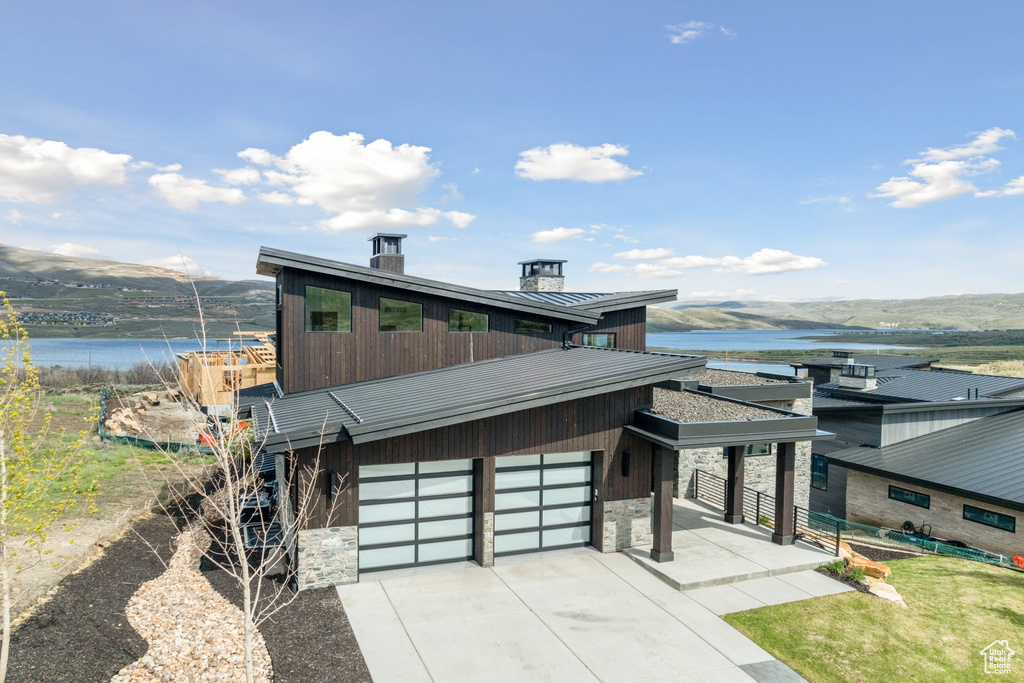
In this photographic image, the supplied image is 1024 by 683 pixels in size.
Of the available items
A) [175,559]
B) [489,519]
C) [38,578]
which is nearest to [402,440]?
[489,519]

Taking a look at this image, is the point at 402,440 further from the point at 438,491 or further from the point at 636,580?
the point at 636,580

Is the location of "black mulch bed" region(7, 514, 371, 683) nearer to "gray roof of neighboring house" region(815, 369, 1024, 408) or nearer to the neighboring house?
the neighboring house

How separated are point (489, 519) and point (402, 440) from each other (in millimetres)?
2640

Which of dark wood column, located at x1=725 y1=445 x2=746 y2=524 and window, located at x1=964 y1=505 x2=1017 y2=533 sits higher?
dark wood column, located at x1=725 y1=445 x2=746 y2=524

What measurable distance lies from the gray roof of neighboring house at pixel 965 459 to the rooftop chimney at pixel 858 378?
4088mm

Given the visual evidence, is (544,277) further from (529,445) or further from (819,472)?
(819,472)

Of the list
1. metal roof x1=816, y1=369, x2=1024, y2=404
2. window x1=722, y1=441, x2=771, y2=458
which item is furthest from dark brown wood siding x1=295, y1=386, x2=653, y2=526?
metal roof x1=816, y1=369, x2=1024, y2=404

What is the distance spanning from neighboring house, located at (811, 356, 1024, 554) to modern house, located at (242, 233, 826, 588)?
8.67 m

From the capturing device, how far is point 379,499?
38.1 feet

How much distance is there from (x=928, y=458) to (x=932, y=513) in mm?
2360

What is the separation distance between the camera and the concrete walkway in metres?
11.7

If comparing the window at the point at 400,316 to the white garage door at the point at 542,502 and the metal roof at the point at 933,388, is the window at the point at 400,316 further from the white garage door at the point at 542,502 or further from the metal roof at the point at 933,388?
the metal roof at the point at 933,388

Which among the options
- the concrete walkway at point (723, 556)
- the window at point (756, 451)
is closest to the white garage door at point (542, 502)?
the concrete walkway at point (723, 556)

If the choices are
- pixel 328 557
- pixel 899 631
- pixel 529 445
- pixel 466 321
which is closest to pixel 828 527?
pixel 899 631
